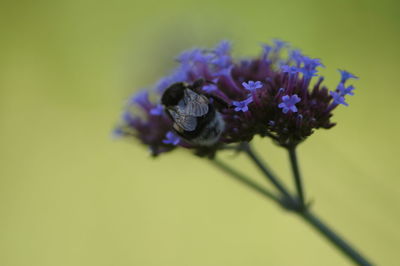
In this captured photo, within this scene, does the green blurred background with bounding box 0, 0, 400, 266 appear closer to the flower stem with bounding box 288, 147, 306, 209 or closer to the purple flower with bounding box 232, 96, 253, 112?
the flower stem with bounding box 288, 147, 306, 209

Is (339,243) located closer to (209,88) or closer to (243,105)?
(243,105)

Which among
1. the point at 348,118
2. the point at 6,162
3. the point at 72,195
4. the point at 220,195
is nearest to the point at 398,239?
the point at 348,118

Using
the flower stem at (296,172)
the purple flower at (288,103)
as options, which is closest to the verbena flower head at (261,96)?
the purple flower at (288,103)

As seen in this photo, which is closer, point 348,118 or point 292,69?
point 292,69

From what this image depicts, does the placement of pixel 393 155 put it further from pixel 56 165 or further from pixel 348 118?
pixel 56 165

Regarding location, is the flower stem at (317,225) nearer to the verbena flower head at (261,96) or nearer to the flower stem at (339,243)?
the flower stem at (339,243)
